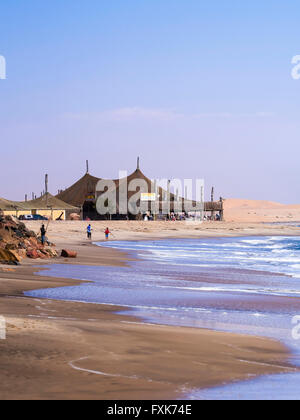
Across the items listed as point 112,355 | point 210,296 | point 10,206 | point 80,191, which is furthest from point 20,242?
point 80,191

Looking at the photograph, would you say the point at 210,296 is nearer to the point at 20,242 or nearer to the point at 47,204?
the point at 20,242

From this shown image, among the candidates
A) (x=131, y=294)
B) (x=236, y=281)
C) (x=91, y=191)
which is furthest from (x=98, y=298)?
(x=91, y=191)

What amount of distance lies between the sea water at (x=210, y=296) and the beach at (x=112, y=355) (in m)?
0.33

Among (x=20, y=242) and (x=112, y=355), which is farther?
(x=20, y=242)

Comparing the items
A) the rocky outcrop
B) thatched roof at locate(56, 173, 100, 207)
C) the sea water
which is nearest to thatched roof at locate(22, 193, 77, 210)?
thatched roof at locate(56, 173, 100, 207)

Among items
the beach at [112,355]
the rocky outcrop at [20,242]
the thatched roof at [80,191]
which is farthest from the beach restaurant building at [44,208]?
the beach at [112,355]

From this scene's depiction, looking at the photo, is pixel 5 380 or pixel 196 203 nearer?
pixel 5 380

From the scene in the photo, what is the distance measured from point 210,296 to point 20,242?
11222 mm

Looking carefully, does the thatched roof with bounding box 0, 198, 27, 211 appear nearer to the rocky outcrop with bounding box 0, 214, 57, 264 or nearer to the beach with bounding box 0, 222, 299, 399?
the rocky outcrop with bounding box 0, 214, 57, 264

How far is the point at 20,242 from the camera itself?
23547 mm

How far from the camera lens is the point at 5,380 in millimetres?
5809

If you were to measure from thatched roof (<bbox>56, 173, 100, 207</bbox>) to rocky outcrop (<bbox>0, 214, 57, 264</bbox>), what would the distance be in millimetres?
50519

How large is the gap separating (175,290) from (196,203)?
2621 inches
